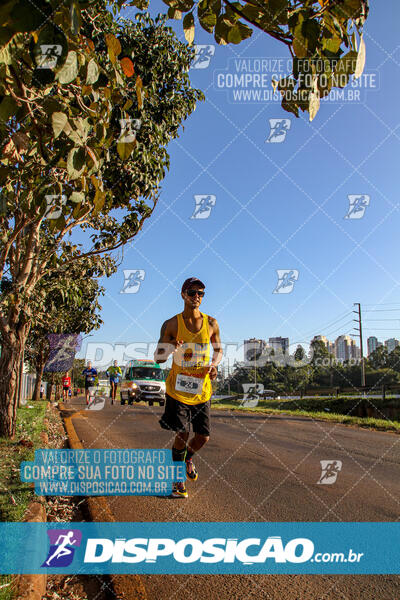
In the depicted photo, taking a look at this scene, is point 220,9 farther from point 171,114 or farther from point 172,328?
point 171,114

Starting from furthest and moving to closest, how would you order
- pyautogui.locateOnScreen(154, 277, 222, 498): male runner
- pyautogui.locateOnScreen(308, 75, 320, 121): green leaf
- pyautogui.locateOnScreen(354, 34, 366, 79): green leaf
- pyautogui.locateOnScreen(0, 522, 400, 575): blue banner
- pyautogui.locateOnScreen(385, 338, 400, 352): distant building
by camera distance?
1. pyautogui.locateOnScreen(385, 338, 400, 352): distant building
2. pyautogui.locateOnScreen(154, 277, 222, 498): male runner
3. pyautogui.locateOnScreen(0, 522, 400, 575): blue banner
4. pyautogui.locateOnScreen(308, 75, 320, 121): green leaf
5. pyautogui.locateOnScreen(354, 34, 366, 79): green leaf

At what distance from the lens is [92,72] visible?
6.30ft

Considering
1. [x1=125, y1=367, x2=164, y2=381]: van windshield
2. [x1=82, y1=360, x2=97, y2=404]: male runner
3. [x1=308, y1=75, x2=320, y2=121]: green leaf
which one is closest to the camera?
[x1=308, y1=75, x2=320, y2=121]: green leaf

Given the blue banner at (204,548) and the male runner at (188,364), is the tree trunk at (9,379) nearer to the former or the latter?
the male runner at (188,364)

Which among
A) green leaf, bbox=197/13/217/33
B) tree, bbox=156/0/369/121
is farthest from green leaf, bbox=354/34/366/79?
green leaf, bbox=197/13/217/33

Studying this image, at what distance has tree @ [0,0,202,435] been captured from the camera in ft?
5.82

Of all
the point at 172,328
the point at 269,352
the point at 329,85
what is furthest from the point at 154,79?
the point at 269,352

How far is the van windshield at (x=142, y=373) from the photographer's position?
881 inches

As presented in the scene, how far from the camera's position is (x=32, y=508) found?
12.3 feet

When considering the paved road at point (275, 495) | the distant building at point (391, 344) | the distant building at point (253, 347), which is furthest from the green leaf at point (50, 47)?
the distant building at point (391, 344)

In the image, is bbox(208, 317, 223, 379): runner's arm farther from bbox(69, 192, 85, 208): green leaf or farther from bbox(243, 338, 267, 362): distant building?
bbox(243, 338, 267, 362): distant building

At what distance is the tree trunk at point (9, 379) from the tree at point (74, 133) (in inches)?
0.7

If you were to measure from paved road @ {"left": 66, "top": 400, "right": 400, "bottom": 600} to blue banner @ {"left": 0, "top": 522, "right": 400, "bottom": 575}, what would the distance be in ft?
0.56

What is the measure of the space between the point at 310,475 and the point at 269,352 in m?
69.6
